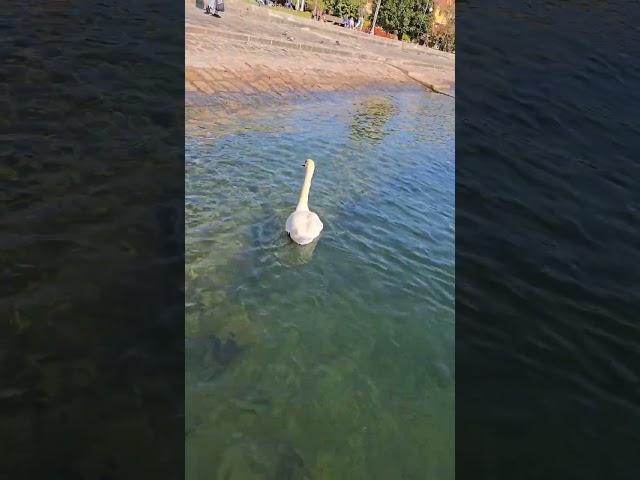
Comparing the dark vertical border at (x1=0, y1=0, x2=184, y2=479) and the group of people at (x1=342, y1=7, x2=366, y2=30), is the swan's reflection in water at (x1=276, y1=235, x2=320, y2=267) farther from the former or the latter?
the group of people at (x1=342, y1=7, x2=366, y2=30)

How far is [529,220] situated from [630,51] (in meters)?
Result: 15.6

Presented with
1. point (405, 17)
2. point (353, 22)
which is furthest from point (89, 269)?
point (405, 17)

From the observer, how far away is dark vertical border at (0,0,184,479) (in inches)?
262

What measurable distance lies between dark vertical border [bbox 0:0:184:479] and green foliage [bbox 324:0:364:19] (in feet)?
158

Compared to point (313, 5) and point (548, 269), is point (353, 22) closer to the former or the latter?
point (313, 5)

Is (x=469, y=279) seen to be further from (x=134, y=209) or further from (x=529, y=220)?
(x=134, y=209)

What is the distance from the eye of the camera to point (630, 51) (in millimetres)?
22875

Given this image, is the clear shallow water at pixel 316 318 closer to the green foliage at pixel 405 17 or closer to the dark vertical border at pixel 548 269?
the dark vertical border at pixel 548 269

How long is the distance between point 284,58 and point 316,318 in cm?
2536

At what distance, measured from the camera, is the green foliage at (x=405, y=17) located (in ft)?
204

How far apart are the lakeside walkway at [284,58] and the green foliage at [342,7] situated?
10757 mm

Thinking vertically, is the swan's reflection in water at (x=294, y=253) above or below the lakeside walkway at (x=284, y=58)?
below

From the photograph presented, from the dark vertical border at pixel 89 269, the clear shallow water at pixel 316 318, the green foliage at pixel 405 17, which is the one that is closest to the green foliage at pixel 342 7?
the green foliage at pixel 405 17

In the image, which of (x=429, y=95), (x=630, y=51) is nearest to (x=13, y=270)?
(x=630, y=51)
